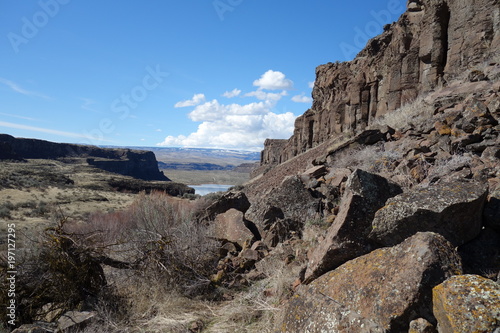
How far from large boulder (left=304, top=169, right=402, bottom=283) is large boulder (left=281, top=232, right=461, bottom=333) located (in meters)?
0.35

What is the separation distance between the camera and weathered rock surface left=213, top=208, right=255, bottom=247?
6.80 metres

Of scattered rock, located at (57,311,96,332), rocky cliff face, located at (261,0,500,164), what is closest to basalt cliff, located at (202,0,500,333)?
rocky cliff face, located at (261,0,500,164)

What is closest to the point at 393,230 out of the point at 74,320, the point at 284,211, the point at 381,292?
the point at 381,292

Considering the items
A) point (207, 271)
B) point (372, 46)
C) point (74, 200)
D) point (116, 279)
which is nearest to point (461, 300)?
point (207, 271)

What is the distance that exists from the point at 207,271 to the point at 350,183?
3246 millimetres

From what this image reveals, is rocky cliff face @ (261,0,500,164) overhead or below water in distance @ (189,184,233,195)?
overhead

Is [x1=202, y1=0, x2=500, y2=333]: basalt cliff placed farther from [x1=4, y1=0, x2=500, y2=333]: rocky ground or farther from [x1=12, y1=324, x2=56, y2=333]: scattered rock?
[x1=12, y1=324, x2=56, y2=333]: scattered rock

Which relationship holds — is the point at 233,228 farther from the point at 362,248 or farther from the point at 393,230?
the point at 393,230

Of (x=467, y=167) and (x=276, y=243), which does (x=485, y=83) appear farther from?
(x=276, y=243)

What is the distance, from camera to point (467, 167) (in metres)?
5.46

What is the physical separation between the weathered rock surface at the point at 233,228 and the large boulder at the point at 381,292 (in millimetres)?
3443

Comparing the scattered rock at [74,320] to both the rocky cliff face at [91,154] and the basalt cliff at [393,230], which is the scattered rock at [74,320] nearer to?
the basalt cliff at [393,230]

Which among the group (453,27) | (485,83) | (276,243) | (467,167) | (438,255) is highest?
(453,27)

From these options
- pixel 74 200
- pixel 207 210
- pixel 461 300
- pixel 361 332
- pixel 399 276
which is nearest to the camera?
pixel 461 300
